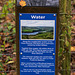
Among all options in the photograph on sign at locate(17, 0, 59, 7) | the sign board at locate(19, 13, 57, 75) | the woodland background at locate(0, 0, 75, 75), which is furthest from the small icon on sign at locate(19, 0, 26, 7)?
the woodland background at locate(0, 0, 75, 75)

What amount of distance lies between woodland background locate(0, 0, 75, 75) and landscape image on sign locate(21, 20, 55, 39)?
574 mm

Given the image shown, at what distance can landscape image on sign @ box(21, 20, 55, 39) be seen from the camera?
182 cm

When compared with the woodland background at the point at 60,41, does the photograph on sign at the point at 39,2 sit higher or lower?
higher

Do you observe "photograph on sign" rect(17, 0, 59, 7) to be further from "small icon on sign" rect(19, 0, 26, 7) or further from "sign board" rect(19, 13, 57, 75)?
"sign board" rect(19, 13, 57, 75)

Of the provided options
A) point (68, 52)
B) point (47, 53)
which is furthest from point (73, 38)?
point (47, 53)

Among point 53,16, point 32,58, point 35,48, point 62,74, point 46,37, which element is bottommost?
point 62,74

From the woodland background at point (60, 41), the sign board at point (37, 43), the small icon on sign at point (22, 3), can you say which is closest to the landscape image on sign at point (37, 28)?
the sign board at point (37, 43)

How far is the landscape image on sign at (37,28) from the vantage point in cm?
182

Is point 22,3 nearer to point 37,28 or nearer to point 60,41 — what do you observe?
→ point 37,28

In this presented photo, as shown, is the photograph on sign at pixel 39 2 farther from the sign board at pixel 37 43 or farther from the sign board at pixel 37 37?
the sign board at pixel 37 43

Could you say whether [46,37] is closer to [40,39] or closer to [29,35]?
[40,39]

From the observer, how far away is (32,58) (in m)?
1.88

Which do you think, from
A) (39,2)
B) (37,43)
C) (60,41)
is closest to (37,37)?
(37,43)

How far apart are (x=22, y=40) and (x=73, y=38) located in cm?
150
